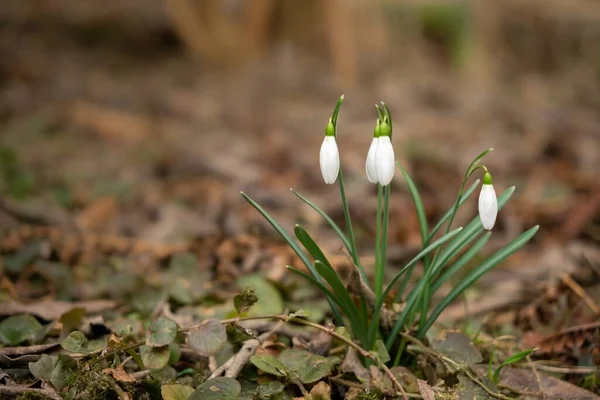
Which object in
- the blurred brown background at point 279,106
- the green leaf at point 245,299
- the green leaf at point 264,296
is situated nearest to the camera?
the green leaf at point 245,299

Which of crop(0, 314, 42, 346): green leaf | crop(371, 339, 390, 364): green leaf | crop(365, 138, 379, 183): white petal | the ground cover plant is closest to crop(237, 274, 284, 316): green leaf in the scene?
the ground cover plant

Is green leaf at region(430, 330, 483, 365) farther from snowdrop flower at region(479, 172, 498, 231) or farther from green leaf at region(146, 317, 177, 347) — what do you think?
green leaf at region(146, 317, 177, 347)

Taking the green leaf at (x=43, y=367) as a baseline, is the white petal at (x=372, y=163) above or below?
above

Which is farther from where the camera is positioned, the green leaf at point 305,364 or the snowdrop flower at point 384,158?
the green leaf at point 305,364

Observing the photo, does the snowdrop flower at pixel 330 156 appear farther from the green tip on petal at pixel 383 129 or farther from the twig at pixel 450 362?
the twig at pixel 450 362

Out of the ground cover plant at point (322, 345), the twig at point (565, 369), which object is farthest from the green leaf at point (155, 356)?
the twig at point (565, 369)

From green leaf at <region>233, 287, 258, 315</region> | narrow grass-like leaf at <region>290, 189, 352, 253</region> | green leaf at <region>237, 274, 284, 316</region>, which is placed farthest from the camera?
green leaf at <region>237, 274, 284, 316</region>

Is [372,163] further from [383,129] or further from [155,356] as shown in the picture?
[155,356]

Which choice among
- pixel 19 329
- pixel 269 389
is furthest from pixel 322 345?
pixel 19 329
